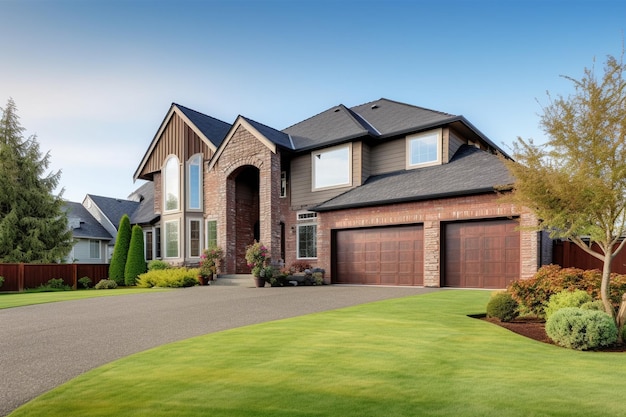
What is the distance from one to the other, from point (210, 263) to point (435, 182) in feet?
42.3

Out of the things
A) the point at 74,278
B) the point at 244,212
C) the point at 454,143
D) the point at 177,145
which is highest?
the point at 177,145

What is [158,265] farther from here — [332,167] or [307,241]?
[332,167]

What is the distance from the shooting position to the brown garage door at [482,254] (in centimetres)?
1470

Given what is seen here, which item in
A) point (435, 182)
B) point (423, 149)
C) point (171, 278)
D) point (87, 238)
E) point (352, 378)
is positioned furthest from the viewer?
point (87, 238)

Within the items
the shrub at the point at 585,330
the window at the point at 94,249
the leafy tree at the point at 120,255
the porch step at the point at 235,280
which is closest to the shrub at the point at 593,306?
the shrub at the point at 585,330

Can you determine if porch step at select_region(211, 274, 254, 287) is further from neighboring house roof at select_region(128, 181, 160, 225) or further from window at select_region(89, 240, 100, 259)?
window at select_region(89, 240, 100, 259)

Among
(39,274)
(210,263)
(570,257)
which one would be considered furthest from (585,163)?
(39,274)

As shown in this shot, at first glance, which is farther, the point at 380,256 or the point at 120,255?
the point at 120,255

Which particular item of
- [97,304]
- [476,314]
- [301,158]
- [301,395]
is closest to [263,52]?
[301,158]

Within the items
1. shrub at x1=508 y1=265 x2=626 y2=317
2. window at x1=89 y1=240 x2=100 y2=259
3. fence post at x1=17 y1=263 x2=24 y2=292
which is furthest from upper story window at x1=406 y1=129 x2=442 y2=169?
window at x1=89 y1=240 x2=100 y2=259

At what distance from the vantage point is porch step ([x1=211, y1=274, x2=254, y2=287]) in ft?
66.4

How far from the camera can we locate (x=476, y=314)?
32.2 feet

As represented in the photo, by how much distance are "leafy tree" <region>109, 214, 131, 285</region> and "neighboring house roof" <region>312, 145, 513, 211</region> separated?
13911 millimetres

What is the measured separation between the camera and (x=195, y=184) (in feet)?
82.0
